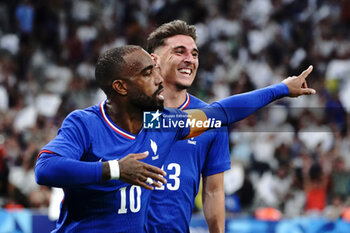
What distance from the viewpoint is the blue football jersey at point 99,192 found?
376cm

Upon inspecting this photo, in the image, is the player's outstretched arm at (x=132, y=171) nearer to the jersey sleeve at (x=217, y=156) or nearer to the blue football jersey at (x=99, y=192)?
the blue football jersey at (x=99, y=192)

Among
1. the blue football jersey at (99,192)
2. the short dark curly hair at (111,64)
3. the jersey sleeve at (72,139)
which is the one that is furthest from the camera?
the short dark curly hair at (111,64)

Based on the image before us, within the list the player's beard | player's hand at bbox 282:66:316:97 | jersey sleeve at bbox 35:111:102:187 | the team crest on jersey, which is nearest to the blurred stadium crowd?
player's hand at bbox 282:66:316:97

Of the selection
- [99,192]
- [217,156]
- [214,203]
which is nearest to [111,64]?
[99,192]

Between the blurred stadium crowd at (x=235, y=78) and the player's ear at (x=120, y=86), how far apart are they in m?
6.38

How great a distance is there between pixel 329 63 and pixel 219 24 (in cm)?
284

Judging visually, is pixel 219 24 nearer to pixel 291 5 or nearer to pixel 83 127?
pixel 291 5

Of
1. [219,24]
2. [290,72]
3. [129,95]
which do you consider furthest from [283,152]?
[129,95]

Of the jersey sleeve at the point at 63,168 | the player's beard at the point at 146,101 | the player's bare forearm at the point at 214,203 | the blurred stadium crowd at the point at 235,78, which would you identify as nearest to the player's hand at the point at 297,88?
the player's beard at the point at 146,101

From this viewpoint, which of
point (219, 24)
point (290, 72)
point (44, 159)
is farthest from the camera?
point (219, 24)

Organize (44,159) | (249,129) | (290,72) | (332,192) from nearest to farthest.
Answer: (44,159) < (332,192) < (249,129) < (290,72)

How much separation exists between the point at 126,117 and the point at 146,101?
17 cm

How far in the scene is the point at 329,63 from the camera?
13.5m

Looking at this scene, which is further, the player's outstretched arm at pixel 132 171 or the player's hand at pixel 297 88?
the player's hand at pixel 297 88
